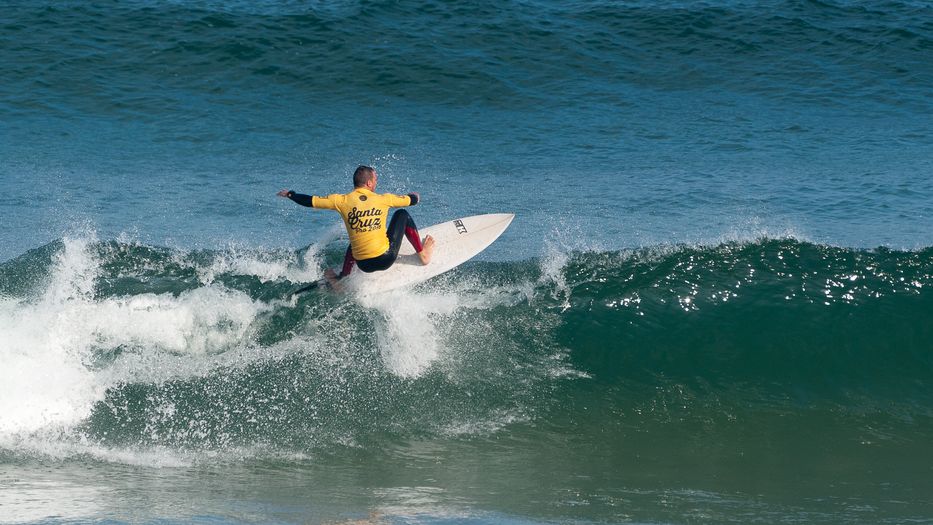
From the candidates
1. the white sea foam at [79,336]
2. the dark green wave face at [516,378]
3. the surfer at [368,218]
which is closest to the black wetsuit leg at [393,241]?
the surfer at [368,218]

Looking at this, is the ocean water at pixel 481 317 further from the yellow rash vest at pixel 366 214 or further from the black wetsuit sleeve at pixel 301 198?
the black wetsuit sleeve at pixel 301 198

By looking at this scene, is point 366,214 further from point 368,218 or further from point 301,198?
point 301,198

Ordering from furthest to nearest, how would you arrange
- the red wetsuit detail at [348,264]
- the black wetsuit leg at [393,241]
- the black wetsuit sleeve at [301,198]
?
the red wetsuit detail at [348,264] < the black wetsuit leg at [393,241] < the black wetsuit sleeve at [301,198]

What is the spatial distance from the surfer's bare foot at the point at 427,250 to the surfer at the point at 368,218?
0.26 m

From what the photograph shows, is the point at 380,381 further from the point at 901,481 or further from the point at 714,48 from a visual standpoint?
the point at 714,48

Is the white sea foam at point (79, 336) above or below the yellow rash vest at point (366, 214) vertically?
below

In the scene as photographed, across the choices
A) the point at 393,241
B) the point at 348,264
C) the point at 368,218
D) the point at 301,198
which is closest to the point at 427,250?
the point at 393,241

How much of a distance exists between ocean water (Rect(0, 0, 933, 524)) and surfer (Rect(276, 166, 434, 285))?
0.56 m

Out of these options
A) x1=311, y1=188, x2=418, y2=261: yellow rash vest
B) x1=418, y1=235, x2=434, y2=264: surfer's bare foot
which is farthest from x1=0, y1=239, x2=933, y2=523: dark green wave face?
x1=311, y1=188, x2=418, y2=261: yellow rash vest

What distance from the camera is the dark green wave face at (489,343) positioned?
25.4 feet

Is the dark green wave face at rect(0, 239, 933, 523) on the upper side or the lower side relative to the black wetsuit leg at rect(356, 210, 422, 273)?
lower

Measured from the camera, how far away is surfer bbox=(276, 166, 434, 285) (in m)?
→ 8.12

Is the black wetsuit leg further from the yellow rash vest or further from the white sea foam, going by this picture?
the white sea foam

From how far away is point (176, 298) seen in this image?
355 inches
